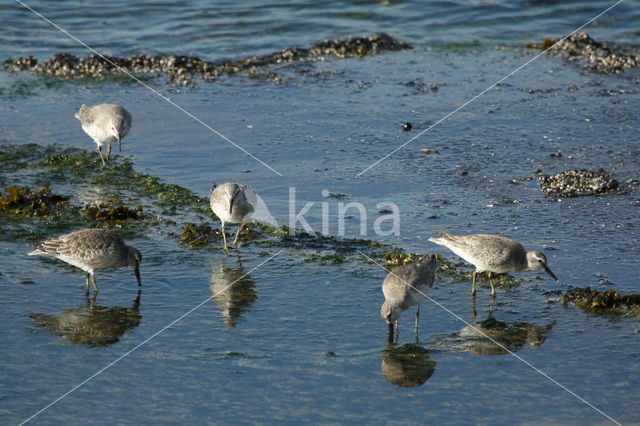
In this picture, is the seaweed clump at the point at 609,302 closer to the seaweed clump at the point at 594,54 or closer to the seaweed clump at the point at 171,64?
the seaweed clump at the point at 594,54

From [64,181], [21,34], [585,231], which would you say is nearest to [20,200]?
[64,181]

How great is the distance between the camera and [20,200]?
10.3m

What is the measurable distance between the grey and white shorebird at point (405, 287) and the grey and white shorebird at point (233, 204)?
2.49 metres

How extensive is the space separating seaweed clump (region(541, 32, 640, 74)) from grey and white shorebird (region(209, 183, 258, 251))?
9877mm

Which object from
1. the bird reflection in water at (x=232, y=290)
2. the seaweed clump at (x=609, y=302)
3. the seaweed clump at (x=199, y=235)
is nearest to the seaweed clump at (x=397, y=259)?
the bird reflection in water at (x=232, y=290)

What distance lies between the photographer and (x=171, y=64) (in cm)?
1703

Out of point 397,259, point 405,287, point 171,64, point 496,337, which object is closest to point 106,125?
point 171,64

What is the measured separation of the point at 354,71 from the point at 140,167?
636 centimetres

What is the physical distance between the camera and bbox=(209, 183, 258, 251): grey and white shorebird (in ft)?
30.9

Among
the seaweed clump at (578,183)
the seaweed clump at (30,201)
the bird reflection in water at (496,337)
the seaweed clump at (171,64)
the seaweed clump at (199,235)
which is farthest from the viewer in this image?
the seaweed clump at (171,64)

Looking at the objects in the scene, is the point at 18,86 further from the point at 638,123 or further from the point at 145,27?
the point at 638,123

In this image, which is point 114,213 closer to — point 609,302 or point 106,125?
point 106,125

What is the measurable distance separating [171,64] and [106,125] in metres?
5.29

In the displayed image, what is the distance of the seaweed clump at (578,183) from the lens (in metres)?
10.6
